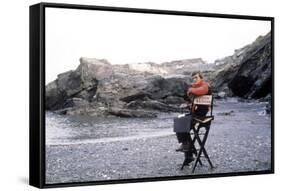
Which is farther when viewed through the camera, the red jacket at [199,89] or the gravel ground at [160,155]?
the red jacket at [199,89]

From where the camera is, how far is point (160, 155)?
280 inches

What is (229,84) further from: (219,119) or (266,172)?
(266,172)

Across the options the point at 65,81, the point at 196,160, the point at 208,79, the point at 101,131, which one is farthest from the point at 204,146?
the point at 65,81

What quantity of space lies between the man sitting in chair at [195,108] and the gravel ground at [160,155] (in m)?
0.08

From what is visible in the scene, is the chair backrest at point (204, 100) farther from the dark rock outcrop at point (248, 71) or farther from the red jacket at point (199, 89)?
the dark rock outcrop at point (248, 71)

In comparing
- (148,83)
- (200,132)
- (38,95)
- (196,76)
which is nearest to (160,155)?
(200,132)

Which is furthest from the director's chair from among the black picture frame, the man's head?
the black picture frame

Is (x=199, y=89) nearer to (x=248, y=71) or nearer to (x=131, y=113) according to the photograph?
(x=248, y=71)

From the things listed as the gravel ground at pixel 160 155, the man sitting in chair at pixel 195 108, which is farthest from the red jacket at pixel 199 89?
the gravel ground at pixel 160 155

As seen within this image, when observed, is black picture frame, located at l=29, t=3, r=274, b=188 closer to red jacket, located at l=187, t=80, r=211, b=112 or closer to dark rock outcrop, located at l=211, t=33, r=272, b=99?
red jacket, located at l=187, t=80, r=211, b=112

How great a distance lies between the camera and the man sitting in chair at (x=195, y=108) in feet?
23.7

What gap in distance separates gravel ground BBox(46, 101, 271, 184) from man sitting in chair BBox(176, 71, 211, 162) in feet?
0.25

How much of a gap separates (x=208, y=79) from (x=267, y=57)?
84cm

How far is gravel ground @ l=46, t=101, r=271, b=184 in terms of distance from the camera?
6.64 meters
